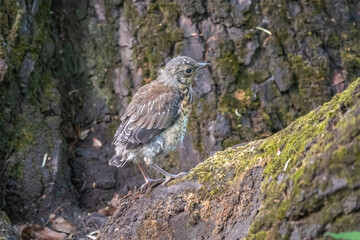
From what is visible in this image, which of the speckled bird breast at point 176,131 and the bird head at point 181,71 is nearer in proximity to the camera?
the speckled bird breast at point 176,131

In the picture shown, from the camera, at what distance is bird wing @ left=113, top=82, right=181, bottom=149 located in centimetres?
616

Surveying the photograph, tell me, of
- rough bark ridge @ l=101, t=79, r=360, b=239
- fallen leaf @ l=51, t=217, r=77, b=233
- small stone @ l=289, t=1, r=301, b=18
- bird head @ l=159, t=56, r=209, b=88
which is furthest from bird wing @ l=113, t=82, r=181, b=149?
small stone @ l=289, t=1, r=301, b=18

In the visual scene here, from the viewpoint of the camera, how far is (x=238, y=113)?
725 cm

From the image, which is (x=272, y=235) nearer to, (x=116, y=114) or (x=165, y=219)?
(x=165, y=219)

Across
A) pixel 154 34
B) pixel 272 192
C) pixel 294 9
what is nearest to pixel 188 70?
pixel 154 34

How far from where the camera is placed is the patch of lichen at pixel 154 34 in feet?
24.3

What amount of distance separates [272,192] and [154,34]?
428cm

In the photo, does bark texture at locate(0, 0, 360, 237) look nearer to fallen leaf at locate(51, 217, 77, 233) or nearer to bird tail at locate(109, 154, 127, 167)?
fallen leaf at locate(51, 217, 77, 233)

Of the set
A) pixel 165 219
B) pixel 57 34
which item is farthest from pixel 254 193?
pixel 57 34

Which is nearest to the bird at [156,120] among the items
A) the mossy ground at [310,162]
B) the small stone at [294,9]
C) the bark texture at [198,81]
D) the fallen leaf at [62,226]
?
the bark texture at [198,81]

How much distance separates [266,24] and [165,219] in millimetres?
3483

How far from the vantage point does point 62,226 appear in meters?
6.97

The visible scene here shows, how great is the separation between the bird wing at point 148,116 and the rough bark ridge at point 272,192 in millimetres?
860

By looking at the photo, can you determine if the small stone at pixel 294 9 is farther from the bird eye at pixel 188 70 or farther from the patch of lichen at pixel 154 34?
the bird eye at pixel 188 70
